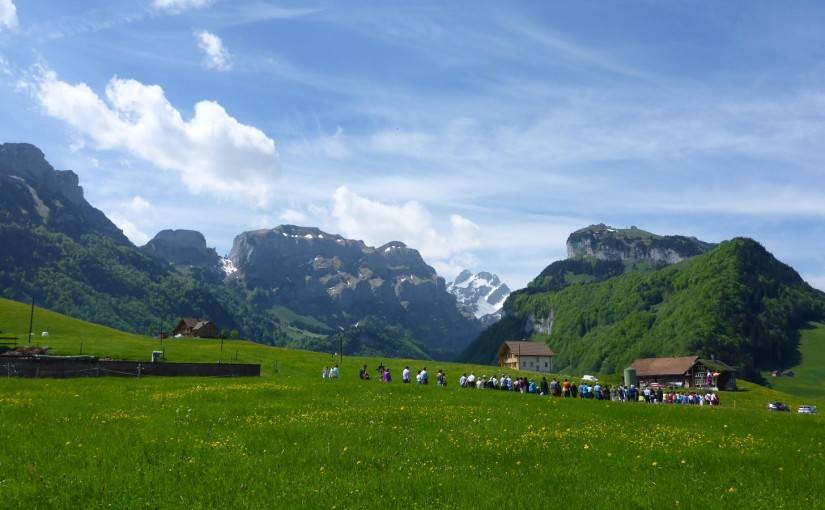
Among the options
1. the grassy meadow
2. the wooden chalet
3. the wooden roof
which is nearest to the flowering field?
the grassy meadow

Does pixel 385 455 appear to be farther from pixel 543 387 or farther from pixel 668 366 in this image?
pixel 668 366

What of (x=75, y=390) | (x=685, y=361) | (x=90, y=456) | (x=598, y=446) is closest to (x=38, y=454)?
(x=90, y=456)

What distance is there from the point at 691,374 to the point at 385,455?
187m

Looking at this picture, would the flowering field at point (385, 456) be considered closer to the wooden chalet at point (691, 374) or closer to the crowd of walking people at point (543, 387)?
the crowd of walking people at point (543, 387)

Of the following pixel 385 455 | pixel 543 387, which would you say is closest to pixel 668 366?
pixel 543 387

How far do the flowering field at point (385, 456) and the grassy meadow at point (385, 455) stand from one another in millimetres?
59

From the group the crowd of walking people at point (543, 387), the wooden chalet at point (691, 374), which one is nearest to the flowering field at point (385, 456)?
the crowd of walking people at point (543, 387)

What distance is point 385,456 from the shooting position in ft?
59.6

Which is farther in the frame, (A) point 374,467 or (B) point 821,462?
(B) point 821,462

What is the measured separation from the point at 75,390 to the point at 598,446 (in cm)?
2955

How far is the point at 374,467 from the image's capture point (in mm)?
16984

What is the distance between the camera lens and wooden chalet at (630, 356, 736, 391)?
577 ft

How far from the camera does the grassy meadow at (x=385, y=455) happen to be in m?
14.2

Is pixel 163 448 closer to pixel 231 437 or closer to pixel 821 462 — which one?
pixel 231 437
